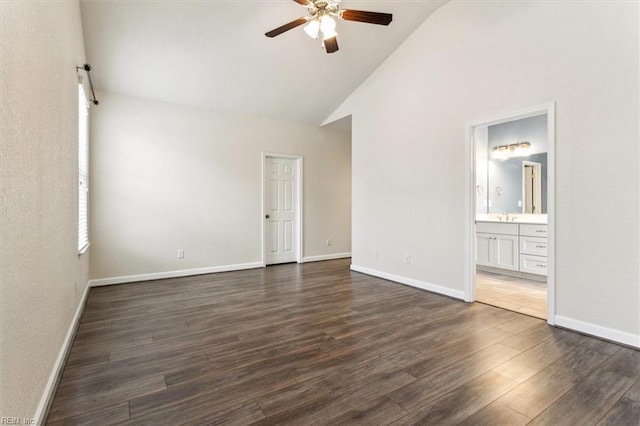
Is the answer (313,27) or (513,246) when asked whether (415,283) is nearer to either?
(513,246)

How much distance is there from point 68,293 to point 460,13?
493cm

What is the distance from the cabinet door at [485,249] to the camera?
5219mm

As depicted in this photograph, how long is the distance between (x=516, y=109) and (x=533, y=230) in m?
2.27

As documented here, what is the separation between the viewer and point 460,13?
147 inches

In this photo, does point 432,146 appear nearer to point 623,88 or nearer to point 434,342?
point 623,88

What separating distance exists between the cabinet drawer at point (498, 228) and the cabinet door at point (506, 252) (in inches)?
2.7

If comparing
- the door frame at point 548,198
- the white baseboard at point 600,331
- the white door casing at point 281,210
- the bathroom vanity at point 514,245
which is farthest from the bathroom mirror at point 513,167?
the white door casing at point 281,210

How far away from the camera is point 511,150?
5.44 meters

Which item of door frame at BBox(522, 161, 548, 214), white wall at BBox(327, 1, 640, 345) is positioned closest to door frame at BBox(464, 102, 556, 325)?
white wall at BBox(327, 1, 640, 345)

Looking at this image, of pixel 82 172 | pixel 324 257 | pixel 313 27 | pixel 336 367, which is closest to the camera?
pixel 336 367

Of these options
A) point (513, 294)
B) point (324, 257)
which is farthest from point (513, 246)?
point (324, 257)

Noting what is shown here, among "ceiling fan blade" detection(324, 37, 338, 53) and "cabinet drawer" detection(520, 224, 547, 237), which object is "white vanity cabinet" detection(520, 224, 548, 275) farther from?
"ceiling fan blade" detection(324, 37, 338, 53)

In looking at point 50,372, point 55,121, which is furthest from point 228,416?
point 55,121

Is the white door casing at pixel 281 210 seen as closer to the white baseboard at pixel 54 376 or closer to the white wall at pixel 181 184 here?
the white wall at pixel 181 184
